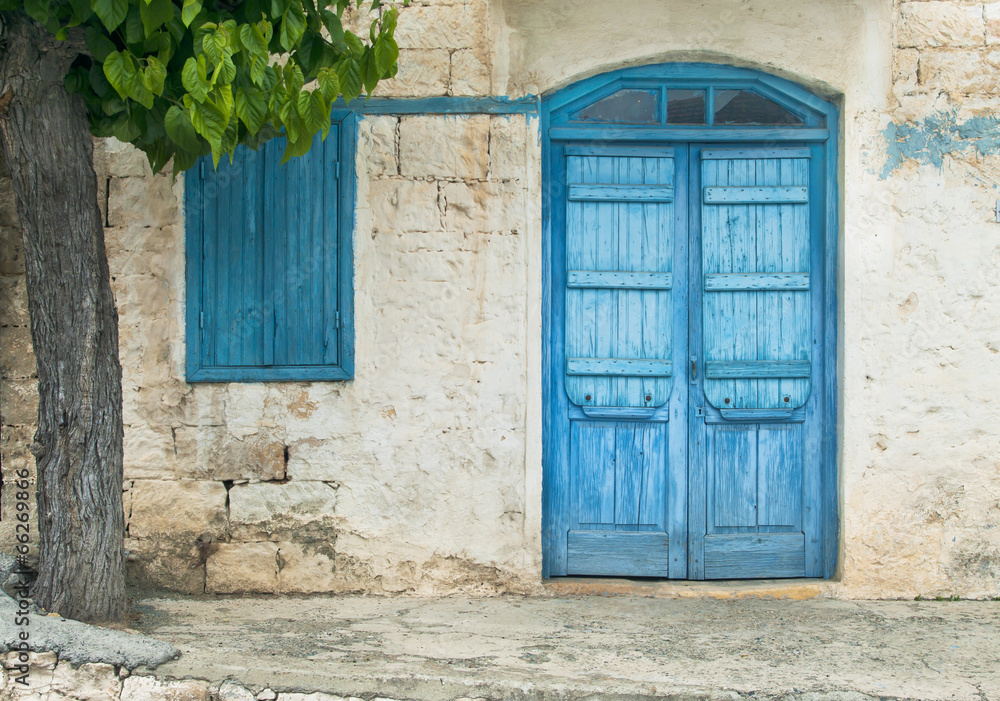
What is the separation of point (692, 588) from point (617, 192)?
203cm

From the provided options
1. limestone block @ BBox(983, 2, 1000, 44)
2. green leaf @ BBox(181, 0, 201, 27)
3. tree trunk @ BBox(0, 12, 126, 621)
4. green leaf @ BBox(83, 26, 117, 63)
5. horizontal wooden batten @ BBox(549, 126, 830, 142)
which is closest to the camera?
green leaf @ BBox(181, 0, 201, 27)

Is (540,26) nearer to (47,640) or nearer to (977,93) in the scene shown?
(977,93)

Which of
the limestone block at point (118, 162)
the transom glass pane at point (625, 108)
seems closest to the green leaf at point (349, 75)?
the transom glass pane at point (625, 108)

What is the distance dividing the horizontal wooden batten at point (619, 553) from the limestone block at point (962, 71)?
265 cm

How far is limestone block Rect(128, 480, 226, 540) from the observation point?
156 inches

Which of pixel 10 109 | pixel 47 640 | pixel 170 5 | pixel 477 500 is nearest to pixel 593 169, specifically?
pixel 477 500

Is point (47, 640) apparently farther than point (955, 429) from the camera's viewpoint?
No

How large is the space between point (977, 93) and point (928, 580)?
2.42m

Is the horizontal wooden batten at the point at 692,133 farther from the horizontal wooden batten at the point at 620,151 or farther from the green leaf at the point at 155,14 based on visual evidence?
the green leaf at the point at 155,14

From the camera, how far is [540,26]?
13.1 feet

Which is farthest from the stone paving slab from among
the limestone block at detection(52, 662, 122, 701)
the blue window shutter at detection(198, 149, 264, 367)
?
the blue window shutter at detection(198, 149, 264, 367)

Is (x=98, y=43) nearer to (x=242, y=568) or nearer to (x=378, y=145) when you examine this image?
(x=378, y=145)

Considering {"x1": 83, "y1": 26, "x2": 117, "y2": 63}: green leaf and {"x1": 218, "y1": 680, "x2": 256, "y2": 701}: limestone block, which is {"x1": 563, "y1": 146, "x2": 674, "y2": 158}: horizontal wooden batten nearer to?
{"x1": 83, "y1": 26, "x2": 117, "y2": 63}: green leaf

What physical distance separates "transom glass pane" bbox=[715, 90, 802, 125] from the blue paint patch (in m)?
0.50
